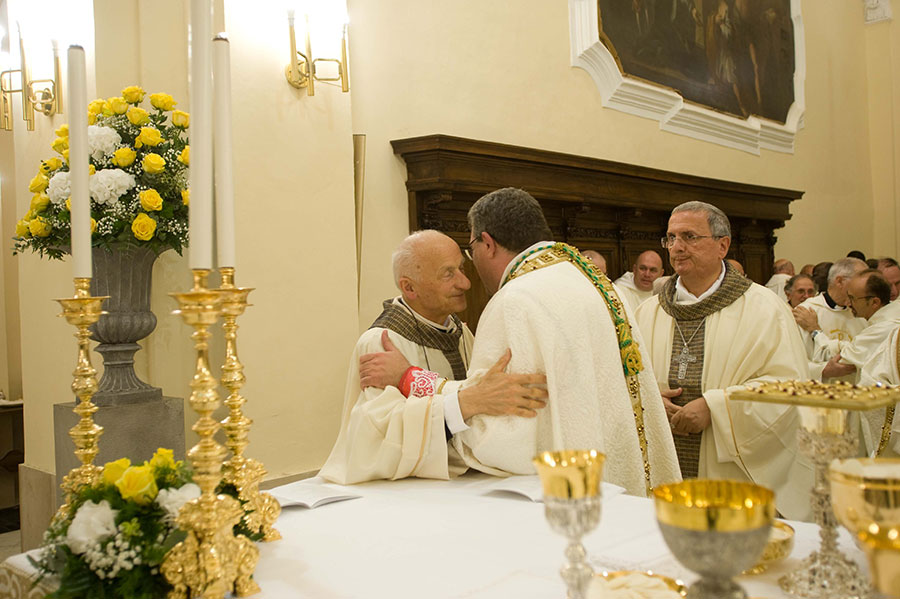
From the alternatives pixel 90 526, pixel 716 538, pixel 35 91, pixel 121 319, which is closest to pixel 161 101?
pixel 121 319

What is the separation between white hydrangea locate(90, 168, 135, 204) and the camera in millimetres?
3398

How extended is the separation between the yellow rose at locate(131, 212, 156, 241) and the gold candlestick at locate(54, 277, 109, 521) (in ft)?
5.76

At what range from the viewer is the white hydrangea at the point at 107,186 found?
340cm

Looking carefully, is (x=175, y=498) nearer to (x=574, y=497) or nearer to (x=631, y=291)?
(x=574, y=497)

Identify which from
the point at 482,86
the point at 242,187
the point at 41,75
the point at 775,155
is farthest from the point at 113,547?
the point at 775,155

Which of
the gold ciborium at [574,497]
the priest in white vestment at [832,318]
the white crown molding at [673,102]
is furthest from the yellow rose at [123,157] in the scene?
the white crown molding at [673,102]

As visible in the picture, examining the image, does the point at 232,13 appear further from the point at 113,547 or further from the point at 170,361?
the point at 113,547

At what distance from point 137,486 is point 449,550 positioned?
64 cm

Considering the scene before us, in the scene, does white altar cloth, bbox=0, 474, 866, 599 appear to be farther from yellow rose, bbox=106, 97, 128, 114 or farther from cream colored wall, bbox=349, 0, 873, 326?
cream colored wall, bbox=349, 0, 873, 326

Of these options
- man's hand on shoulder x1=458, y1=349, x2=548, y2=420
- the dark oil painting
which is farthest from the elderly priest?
the dark oil painting

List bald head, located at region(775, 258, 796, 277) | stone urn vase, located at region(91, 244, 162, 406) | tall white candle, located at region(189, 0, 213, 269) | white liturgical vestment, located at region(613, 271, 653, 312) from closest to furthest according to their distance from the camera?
tall white candle, located at region(189, 0, 213, 269) < stone urn vase, located at region(91, 244, 162, 406) < white liturgical vestment, located at region(613, 271, 653, 312) < bald head, located at region(775, 258, 796, 277)

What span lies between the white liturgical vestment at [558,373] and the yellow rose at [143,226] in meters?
1.68

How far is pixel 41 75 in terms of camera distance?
191 inches

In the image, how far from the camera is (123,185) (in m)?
3.44
